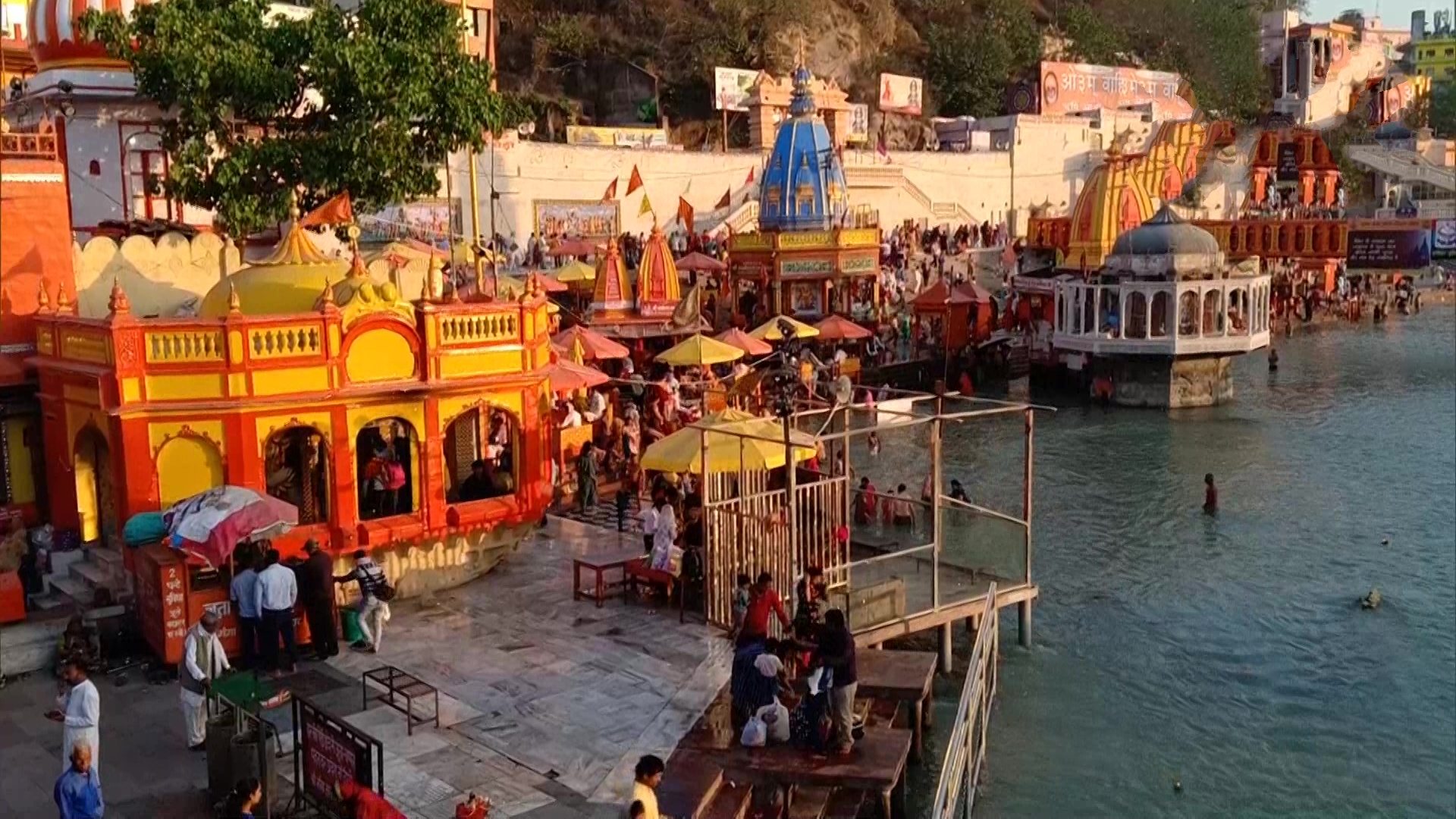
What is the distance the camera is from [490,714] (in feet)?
40.5

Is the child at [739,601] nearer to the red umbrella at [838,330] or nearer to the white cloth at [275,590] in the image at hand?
the white cloth at [275,590]

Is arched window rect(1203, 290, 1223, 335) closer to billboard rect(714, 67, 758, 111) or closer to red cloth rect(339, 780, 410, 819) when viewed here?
billboard rect(714, 67, 758, 111)

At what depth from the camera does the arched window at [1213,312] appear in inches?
1431

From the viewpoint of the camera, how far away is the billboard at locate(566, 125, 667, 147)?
4619 cm

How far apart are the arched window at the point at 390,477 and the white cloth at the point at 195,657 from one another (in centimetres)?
426

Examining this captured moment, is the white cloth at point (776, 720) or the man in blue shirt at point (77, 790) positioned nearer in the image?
the man in blue shirt at point (77, 790)

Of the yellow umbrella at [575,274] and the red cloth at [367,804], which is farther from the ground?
the yellow umbrella at [575,274]

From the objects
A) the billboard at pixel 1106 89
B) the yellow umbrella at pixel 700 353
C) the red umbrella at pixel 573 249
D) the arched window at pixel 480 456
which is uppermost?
the billboard at pixel 1106 89

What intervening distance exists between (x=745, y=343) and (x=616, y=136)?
826 inches

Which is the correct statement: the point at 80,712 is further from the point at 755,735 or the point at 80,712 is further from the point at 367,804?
the point at 755,735

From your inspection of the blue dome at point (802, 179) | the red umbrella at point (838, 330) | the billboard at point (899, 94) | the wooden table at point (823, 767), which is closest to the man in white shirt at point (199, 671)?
the wooden table at point (823, 767)

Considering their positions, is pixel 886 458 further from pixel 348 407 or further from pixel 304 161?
pixel 348 407

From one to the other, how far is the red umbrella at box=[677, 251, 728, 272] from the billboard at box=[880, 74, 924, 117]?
24745 millimetres

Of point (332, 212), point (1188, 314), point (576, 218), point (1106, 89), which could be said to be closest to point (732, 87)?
point (576, 218)
